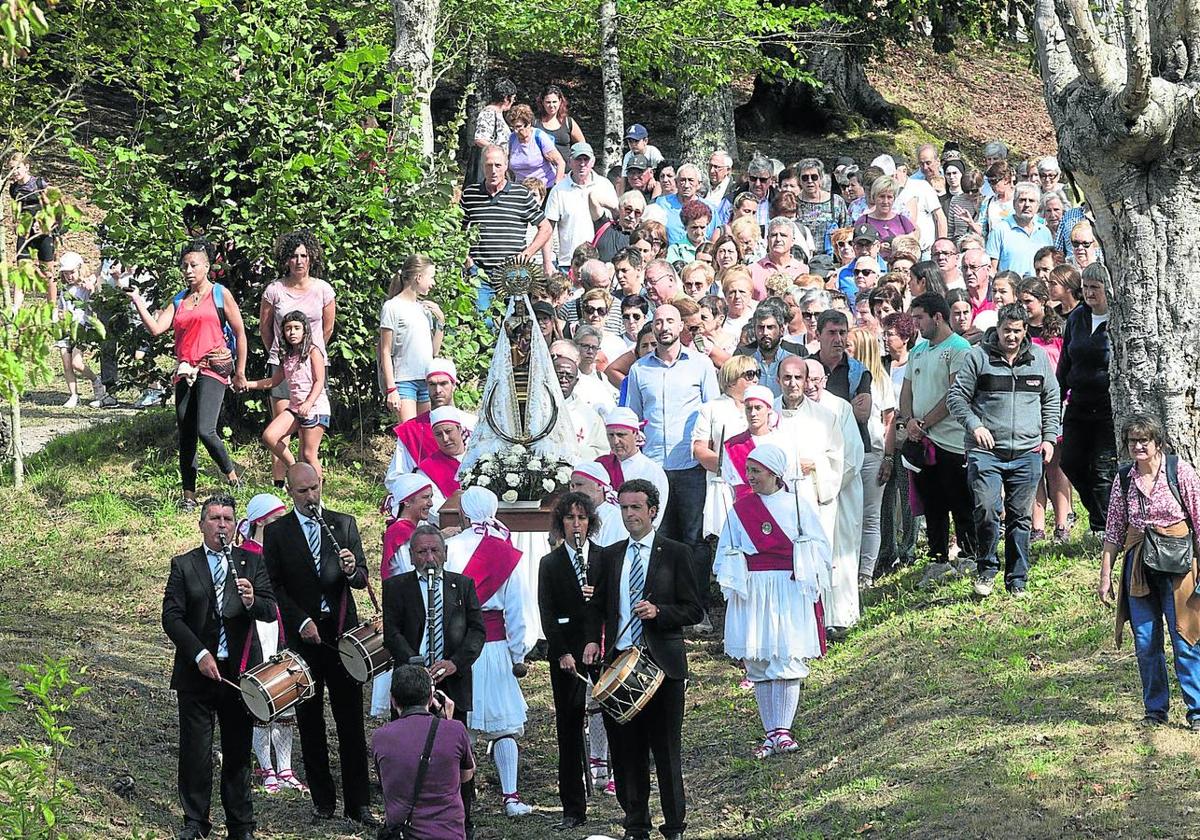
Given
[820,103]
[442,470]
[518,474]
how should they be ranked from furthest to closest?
[820,103] < [518,474] < [442,470]

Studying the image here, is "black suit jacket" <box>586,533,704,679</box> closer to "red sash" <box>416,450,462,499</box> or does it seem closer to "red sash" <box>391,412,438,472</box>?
"red sash" <box>416,450,462,499</box>

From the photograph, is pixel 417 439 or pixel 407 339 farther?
A: pixel 407 339

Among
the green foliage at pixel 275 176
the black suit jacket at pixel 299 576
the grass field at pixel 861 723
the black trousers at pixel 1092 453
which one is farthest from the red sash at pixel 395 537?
the green foliage at pixel 275 176

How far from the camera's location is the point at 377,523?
616 inches

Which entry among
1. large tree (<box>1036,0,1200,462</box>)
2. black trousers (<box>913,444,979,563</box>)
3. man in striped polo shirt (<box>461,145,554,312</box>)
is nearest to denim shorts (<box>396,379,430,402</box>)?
man in striped polo shirt (<box>461,145,554,312</box>)

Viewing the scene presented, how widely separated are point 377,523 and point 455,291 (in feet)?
7.51

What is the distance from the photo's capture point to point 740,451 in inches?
480

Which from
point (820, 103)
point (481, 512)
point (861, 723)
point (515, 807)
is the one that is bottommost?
point (515, 807)

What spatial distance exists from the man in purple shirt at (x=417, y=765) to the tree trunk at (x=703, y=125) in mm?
20113

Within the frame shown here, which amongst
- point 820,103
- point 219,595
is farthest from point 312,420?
point 820,103

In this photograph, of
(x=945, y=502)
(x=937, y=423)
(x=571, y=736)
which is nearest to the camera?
(x=571, y=736)

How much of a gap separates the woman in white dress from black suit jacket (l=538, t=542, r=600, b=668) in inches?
54.3

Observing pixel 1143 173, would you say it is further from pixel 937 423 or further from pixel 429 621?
pixel 429 621

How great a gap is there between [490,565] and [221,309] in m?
5.03
